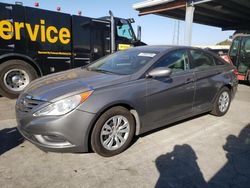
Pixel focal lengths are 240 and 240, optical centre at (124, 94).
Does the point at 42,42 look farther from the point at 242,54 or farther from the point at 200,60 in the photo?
the point at 242,54

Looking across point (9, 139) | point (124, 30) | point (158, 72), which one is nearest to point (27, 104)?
point (9, 139)

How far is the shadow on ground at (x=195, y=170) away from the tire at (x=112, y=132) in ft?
1.83

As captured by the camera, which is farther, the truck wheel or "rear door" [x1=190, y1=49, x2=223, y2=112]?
the truck wheel

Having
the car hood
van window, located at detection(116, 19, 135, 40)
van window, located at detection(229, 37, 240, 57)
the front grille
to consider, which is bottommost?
the front grille

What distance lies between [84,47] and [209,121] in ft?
14.8

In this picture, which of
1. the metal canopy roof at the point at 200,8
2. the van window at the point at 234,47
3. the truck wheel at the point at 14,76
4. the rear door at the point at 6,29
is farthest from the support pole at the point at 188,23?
the rear door at the point at 6,29

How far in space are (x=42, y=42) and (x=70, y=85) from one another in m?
4.00

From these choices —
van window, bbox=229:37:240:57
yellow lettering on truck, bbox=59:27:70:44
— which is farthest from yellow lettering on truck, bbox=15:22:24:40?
van window, bbox=229:37:240:57

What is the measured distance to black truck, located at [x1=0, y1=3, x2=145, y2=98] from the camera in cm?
620

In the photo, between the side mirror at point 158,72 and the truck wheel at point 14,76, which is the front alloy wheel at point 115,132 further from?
the truck wheel at point 14,76

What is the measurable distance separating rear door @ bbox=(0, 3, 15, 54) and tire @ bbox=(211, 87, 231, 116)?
5212mm

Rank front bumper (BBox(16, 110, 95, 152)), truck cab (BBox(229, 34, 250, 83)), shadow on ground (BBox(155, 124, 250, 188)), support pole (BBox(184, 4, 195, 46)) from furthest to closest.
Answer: support pole (BBox(184, 4, 195, 46)) < truck cab (BBox(229, 34, 250, 83)) < front bumper (BBox(16, 110, 95, 152)) < shadow on ground (BBox(155, 124, 250, 188))

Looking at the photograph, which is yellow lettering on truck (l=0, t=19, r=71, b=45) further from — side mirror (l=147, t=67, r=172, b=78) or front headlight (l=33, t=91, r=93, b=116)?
side mirror (l=147, t=67, r=172, b=78)

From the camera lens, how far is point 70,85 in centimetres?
325
